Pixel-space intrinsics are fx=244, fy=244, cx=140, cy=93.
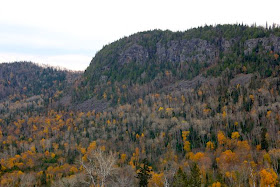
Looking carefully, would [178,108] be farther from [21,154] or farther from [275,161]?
[21,154]

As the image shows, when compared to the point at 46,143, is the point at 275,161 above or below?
above

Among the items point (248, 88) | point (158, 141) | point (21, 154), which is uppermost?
point (248, 88)

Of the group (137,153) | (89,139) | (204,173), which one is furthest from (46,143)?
(204,173)

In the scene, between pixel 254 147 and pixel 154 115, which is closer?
pixel 254 147

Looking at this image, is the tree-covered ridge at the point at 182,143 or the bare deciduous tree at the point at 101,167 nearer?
the bare deciduous tree at the point at 101,167

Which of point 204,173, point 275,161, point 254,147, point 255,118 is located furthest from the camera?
point 255,118

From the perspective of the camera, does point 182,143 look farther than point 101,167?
Yes

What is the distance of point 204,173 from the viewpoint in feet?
284

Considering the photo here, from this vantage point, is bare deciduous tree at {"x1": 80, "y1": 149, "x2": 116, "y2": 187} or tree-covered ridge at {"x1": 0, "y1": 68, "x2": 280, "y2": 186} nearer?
bare deciduous tree at {"x1": 80, "y1": 149, "x2": 116, "y2": 187}

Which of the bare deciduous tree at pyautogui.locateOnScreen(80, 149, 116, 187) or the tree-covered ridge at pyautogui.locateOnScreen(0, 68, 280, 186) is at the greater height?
the bare deciduous tree at pyautogui.locateOnScreen(80, 149, 116, 187)

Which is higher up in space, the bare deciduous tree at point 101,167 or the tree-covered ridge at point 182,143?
the bare deciduous tree at point 101,167

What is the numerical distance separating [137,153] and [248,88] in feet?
334

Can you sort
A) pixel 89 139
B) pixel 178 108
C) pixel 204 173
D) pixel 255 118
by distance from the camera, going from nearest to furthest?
pixel 204 173 → pixel 255 118 → pixel 89 139 → pixel 178 108

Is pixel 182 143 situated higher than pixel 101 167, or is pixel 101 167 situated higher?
pixel 101 167
